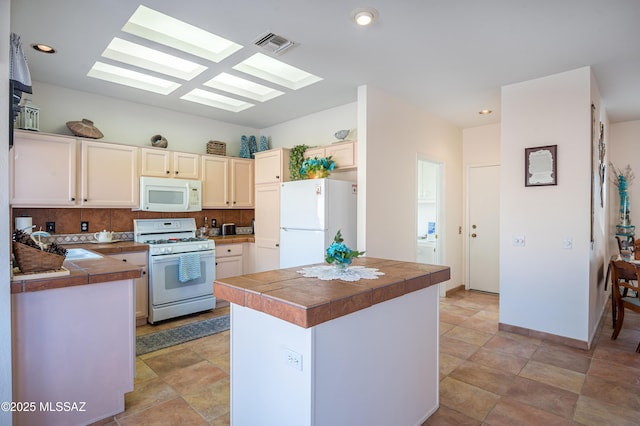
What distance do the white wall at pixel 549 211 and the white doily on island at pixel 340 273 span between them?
230 centimetres

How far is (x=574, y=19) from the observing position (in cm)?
241

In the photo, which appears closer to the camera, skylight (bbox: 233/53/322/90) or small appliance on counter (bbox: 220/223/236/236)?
skylight (bbox: 233/53/322/90)

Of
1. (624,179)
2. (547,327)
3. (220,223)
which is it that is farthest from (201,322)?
(624,179)

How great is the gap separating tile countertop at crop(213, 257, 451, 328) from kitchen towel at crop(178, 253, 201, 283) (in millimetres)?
2415

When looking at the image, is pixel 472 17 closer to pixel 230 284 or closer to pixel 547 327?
pixel 230 284

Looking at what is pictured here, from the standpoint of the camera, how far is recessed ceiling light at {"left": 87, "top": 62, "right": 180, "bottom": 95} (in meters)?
3.56

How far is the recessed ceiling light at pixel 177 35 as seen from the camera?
269 cm

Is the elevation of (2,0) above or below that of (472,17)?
below

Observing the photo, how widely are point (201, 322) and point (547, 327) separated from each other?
3746 mm

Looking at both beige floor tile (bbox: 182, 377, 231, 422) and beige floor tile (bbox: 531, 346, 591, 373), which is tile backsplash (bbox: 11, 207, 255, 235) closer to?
beige floor tile (bbox: 182, 377, 231, 422)

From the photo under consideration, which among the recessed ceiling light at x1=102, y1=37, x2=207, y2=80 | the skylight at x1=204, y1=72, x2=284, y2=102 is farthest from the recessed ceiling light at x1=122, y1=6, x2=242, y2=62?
the skylight at x1=204, y1=72, x2=284, y2=102

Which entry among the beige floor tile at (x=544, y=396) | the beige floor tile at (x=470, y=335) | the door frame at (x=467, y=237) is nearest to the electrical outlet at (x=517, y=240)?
the beige floor tile at (x=470, y=335)

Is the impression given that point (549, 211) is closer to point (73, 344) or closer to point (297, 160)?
point (297, 160)

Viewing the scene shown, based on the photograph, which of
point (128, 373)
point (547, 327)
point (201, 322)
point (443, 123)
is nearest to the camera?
point (128, 373)
